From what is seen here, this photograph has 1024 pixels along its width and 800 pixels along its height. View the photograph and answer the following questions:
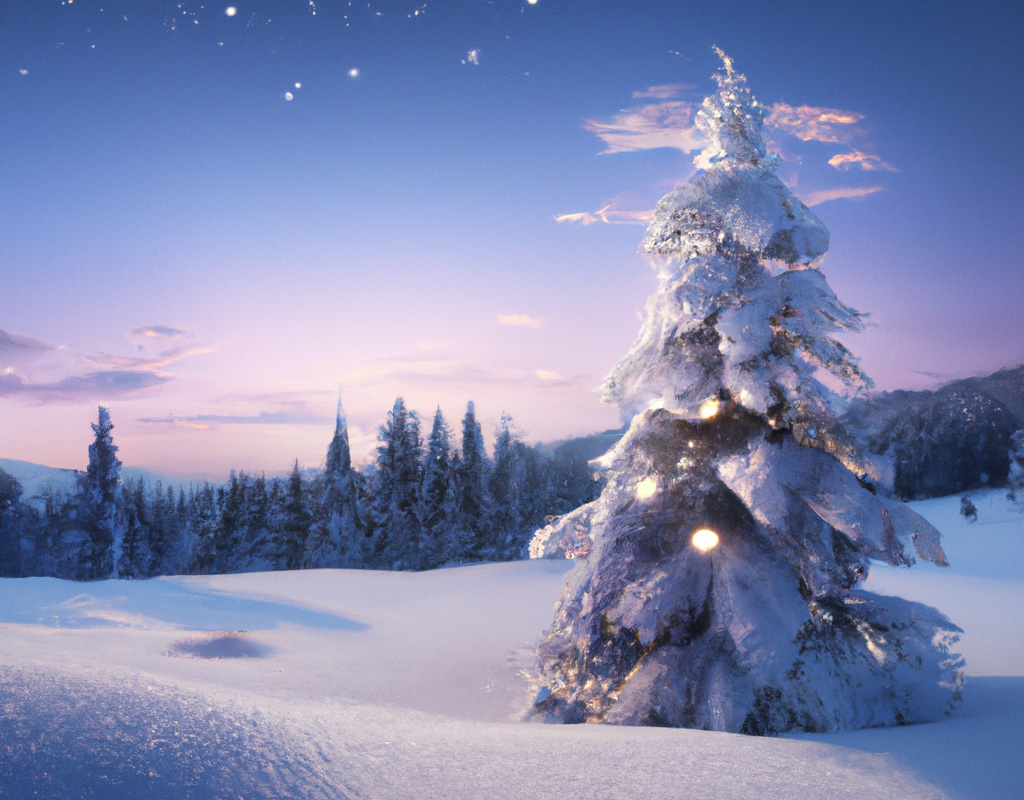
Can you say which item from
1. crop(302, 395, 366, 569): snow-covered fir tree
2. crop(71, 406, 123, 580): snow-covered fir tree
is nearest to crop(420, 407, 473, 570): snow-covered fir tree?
crop(302, 395, 366, 569): snow-covered fir tree

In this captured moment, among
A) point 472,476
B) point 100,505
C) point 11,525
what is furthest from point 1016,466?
point 11,525

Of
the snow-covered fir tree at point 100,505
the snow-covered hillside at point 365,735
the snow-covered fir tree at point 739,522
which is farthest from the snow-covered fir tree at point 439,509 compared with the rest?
the snow-covered fir tree at point 739,522

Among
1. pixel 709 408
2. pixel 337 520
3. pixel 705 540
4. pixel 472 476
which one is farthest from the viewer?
pixel 472 476

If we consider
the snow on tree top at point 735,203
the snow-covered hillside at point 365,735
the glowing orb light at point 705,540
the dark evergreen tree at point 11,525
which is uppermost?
the snow on tree top at point 735,203

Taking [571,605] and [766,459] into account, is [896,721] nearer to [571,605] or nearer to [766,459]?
[766,459]

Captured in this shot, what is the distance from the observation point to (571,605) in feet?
18.5

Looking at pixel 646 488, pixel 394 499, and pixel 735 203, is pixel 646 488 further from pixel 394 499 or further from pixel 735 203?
pixel 394 499

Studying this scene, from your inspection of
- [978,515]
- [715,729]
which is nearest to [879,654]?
[715,729]

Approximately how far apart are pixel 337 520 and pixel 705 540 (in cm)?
2701

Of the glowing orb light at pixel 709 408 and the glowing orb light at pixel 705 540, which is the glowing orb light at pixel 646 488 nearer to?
the glowing orb light at pixel 705 540

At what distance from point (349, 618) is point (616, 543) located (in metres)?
6.58

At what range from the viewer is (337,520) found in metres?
29.3

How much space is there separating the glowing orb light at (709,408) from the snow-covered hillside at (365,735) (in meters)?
2.69

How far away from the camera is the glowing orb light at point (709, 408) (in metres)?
5.40
